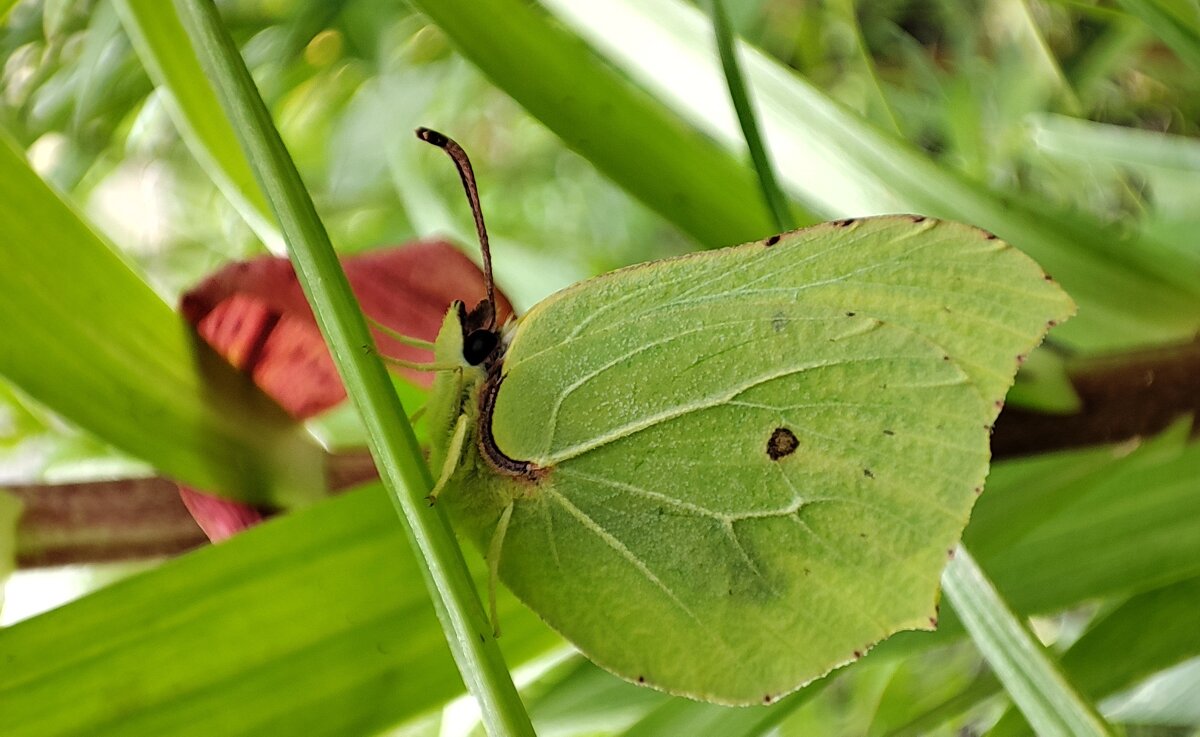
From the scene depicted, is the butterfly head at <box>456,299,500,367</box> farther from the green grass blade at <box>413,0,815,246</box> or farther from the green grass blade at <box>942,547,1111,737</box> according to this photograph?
the green grass blade at <box>942,547,1111,737</box>

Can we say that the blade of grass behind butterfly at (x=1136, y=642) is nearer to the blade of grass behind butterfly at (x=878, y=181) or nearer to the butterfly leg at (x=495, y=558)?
the blade of grass behind butterfly at (x=878, y=181)

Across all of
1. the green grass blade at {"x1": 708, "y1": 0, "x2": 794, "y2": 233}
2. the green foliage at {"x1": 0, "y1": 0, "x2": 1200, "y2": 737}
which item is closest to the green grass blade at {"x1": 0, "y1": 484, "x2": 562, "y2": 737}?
the green foliage at {"x1": 0, "y1": 0, "x2": 1200, "y2": 737}

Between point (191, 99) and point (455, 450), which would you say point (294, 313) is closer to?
point (455, 450)

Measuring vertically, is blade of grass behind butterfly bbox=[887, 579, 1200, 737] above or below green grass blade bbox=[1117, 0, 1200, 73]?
below

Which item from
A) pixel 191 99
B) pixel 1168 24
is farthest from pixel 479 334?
pixel 1168 24

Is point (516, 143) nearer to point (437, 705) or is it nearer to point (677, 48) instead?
point (677, 48)

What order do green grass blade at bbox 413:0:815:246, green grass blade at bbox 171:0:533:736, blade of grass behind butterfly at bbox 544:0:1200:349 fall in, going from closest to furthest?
green grass blade at bbox 171:0:533:736 → green grass blade at bbox 413:0:815:246 → blade of grass behind butterfly at bbox 544:0:1200:349
